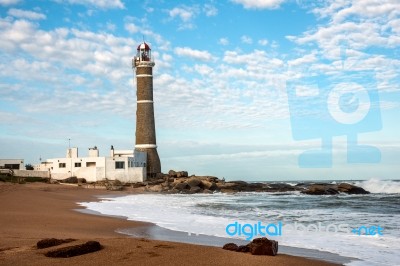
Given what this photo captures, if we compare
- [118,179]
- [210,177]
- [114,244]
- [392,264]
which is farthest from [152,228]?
[210,177]

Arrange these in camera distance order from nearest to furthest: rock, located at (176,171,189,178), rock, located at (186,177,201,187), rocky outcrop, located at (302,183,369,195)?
rocky outcrop, located at (302,183,369,195), rock, located at (186,177,201,187), rock, located at (176,171,189,178)

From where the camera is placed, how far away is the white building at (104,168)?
44156 millimetres

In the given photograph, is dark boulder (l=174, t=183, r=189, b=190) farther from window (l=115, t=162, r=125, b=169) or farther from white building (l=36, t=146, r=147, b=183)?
window (l=115, t=162, r=125, b=169)

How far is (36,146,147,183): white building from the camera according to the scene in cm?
4416

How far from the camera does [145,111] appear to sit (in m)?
46.1

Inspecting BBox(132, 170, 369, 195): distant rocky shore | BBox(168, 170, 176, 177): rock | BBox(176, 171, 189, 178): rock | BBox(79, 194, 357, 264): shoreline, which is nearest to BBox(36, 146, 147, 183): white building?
BBox(132, 170, 369, 195): distant rocky shore

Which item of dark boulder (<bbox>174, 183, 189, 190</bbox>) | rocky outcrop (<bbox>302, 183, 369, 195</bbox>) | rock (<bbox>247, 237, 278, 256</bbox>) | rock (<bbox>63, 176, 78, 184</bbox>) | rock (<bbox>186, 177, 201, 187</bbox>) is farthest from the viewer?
rock (<bbox>186, 177, 201, 187</bbox>)

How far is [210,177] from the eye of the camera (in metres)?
50.1

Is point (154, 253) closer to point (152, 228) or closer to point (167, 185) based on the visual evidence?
point (152, 228)

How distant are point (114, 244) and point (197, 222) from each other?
20.5 ft

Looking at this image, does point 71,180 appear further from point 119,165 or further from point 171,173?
point 171,173

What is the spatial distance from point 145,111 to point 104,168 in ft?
23.0

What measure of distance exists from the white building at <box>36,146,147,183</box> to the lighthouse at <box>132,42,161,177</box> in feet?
3.10

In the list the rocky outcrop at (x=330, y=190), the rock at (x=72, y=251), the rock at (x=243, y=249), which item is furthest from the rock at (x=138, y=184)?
the rock at (x=72, y=251)
